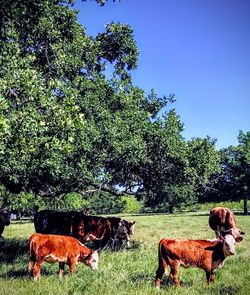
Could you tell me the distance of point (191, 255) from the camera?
34.3ft

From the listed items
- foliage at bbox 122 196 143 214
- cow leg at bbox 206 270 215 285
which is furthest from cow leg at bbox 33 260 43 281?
foliage at bbox 122 196 143 214

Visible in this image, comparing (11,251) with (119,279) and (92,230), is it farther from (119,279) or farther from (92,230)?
(119,279)

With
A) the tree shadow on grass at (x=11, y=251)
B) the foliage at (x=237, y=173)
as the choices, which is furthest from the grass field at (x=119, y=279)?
the foliage at (x=237, y=173)

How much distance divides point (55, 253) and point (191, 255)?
4.61 m

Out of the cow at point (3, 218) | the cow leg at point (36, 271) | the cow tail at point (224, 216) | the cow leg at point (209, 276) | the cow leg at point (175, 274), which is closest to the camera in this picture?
the cow leg at point (175, 274)

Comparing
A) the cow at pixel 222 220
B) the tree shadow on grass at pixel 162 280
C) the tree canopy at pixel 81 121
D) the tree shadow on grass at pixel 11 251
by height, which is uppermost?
the tree canopy at pixel 81 121

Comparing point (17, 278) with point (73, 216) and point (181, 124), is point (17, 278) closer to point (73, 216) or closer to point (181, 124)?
point (73, 216)

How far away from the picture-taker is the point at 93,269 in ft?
41.2

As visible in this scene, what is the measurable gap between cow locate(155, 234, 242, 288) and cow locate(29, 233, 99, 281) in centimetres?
323

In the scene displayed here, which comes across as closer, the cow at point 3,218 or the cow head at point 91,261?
the cow head at point 91,261

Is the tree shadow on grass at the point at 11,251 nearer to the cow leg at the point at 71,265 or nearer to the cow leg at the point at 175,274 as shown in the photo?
the cow leg at the point at 71,265

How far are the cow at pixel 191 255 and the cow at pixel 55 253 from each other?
3.23m

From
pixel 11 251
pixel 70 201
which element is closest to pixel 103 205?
pixel 70 201

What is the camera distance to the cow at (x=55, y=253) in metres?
11.6
